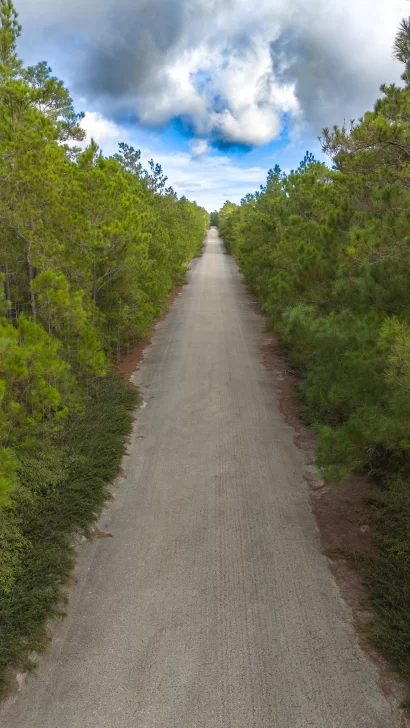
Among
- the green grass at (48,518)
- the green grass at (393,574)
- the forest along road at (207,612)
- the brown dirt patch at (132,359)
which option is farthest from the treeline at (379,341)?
the brown dirt patch at (132,359)

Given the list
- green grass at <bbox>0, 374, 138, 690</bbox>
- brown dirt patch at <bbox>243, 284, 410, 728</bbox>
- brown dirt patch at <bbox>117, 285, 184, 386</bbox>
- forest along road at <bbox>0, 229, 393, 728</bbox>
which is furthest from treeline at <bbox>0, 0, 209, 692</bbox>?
brown dirt patch at <bbox>243, 284, 410, 728</bbox>

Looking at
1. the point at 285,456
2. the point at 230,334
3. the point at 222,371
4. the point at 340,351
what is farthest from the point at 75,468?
the point at 230,334

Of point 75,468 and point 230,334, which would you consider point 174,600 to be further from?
point 230,334

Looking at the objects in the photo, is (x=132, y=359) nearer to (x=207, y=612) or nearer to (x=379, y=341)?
(x=207, y=612)

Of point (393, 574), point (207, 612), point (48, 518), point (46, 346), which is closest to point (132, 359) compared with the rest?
point (46, 346)

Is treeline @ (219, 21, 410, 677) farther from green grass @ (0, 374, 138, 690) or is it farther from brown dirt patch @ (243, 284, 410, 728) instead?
green grass @ (0, 374, 138, 690)
